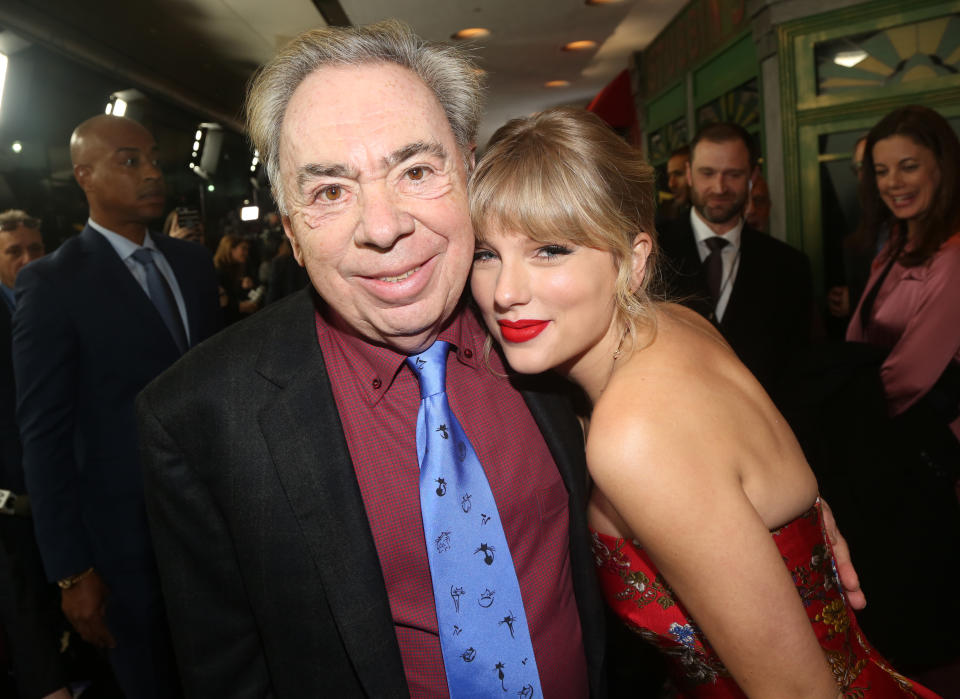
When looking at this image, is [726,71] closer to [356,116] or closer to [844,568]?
[844,568]

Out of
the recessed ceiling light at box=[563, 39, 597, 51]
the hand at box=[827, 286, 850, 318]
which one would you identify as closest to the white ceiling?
the recessed ceiling light at box=[563, 39, 597, 51]

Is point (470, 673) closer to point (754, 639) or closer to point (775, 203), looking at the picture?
point (754, 639)

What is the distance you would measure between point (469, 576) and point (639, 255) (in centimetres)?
73

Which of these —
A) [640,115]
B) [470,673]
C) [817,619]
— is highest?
[640,115]

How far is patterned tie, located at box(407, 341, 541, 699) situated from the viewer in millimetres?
1133

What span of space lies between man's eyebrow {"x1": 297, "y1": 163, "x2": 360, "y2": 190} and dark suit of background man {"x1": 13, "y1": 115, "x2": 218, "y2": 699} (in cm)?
122

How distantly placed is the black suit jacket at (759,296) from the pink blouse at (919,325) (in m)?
0.40

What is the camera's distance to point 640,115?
8.76 meters

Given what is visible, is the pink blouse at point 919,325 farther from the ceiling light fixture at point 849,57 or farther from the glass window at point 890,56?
the ceiling light fixture at point 849,57

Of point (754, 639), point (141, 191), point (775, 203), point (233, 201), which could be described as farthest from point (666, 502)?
point (233, 201)

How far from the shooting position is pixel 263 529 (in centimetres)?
113

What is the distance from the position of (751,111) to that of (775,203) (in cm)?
92

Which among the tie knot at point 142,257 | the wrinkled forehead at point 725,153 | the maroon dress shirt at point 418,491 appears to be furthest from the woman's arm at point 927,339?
the tie knot at point 142,257

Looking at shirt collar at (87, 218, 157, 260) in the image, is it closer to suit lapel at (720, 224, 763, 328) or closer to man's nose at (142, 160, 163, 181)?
man's nose at (142, 160, 163, 181)
